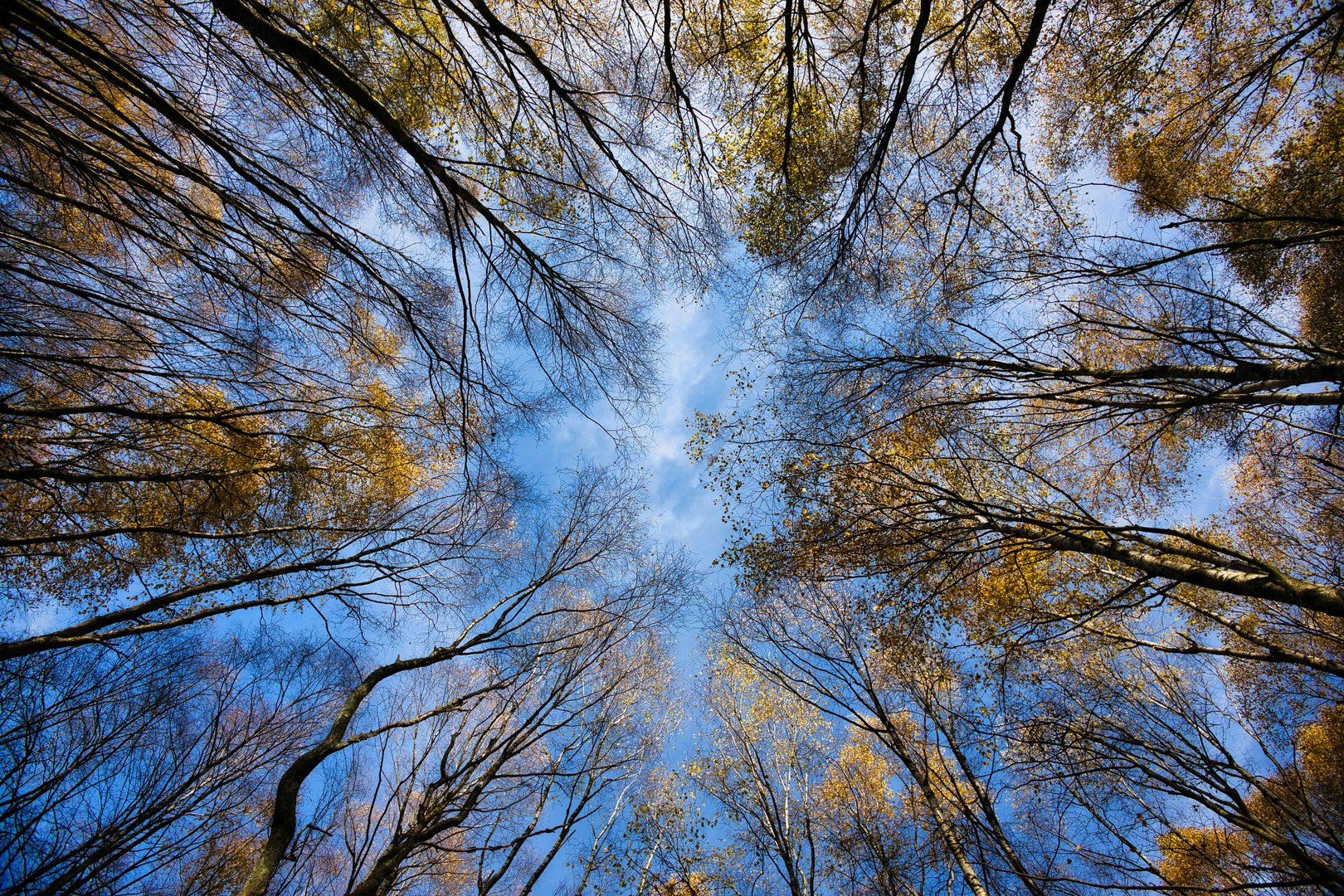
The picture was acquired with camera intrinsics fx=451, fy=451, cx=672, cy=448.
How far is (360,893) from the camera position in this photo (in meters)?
2.85

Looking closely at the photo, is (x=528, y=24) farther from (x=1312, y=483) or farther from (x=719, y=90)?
(x=1312, y=483)

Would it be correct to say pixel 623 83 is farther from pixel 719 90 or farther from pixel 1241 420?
pixel 1241 420

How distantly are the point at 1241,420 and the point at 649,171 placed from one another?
8506 millimetres

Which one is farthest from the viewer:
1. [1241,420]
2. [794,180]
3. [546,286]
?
[1241,420]

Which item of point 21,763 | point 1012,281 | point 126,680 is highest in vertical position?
point 1012,281

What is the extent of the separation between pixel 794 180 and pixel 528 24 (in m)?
3.36

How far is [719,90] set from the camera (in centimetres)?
532

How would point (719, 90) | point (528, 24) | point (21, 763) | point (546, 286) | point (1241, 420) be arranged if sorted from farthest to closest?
point (1241, 420) → point (719, 90) → point (528, 24) → point (21, 763) → point (546, 286)

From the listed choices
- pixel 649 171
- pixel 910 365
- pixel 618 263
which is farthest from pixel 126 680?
pixel 910 365

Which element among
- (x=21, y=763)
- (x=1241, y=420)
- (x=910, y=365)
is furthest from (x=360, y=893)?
(x=1241, y=420)

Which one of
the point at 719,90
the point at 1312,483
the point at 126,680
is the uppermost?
the point at 719,90

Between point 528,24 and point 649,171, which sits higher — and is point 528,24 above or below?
above

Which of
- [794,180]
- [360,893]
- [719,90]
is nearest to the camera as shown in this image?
[360,893]

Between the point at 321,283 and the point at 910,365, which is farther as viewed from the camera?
the point at 910,365
